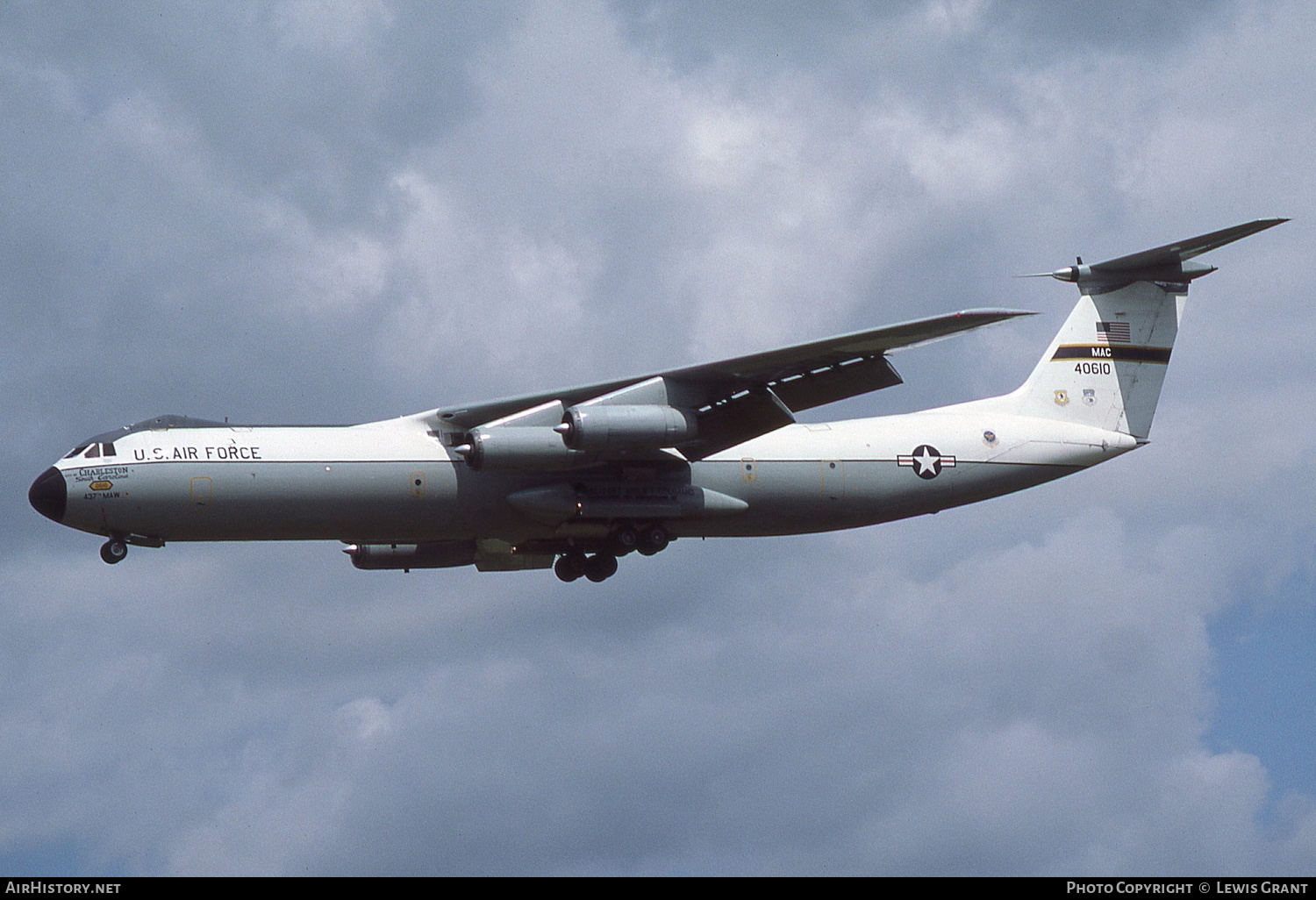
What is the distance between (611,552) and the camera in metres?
30.3

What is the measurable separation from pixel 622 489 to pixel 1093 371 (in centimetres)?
945

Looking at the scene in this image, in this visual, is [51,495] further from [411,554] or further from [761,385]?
[761,385]

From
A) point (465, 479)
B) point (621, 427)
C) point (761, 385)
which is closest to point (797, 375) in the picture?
point (761, 385)

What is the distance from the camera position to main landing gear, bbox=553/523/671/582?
2950 centimetres

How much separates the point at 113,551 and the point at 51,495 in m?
1.24

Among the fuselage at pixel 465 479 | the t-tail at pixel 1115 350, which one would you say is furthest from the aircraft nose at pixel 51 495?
the t-tail at pixel 1115 350

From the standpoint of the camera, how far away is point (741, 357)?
27.8m

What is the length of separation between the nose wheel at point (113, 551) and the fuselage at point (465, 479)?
0.54 feet

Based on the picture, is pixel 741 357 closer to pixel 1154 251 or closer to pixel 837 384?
pixel 837 384

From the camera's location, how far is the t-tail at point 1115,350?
32281 mm

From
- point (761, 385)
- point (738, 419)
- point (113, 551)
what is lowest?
point (113, 551)

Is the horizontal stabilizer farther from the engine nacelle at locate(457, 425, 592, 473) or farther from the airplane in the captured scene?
the engine nacelle at locate(457, 425, 592, 473)

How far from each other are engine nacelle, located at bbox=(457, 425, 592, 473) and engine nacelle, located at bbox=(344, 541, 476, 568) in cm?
434
